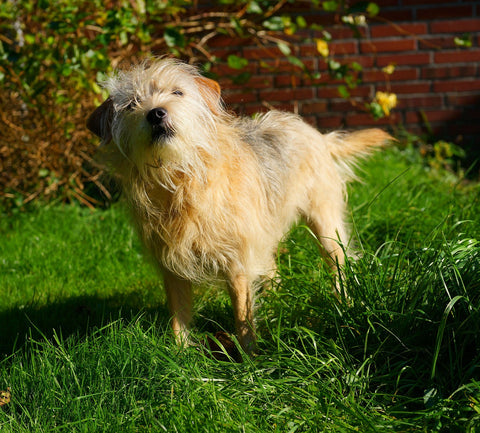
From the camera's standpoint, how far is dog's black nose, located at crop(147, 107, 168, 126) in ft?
8.11

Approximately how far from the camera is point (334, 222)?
353 centimetres

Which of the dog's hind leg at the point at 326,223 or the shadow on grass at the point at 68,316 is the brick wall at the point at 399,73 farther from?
the shadow on grass at the point at 68,316

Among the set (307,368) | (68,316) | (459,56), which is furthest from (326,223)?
(459,56)

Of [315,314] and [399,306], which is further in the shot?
[315,314]

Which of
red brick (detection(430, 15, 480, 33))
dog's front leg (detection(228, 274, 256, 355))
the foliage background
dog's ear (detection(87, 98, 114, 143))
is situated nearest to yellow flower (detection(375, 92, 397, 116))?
the foliage background

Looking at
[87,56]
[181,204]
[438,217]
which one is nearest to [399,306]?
[181,204]

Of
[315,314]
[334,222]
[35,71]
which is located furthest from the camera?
[35,71]

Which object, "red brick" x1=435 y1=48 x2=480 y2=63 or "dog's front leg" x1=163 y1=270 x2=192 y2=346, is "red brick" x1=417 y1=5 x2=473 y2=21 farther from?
"dog's front leg" x1=163 y1=270 x2=192 y2=346

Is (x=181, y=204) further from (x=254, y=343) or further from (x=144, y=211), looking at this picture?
(x=254, y=343)

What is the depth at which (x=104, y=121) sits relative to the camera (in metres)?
2.84

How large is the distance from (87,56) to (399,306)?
276cm

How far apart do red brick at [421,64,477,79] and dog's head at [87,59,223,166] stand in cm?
401

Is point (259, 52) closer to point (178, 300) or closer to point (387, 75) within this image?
point (387, 75)

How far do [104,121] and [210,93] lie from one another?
1.70ft
